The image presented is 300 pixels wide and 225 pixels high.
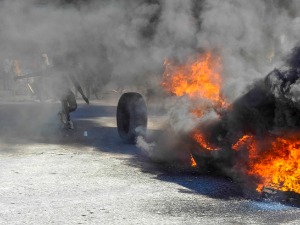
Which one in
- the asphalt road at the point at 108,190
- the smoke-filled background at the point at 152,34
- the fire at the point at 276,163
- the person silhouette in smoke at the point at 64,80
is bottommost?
the asphalt road at the point at 108,190

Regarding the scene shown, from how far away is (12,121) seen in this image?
19266mm

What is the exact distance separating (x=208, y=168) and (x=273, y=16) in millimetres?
4103

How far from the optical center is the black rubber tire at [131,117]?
14.3m

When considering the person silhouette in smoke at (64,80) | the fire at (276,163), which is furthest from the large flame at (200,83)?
the person silhouette in smoke at (64,80)

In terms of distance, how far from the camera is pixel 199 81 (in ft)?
35.1

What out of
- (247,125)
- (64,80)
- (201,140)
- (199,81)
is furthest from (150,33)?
(247,125)

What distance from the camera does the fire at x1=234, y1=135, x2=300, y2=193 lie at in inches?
313

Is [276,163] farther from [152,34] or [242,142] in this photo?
[152,34]

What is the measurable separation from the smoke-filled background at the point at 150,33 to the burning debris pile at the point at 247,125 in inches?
16.6

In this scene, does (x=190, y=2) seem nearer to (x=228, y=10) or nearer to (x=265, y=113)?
(x=228, y=10)

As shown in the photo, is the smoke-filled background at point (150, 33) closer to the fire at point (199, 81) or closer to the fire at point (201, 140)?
the fire at point (199, 81)

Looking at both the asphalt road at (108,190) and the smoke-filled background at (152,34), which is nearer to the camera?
the asphalt road at (108,190)

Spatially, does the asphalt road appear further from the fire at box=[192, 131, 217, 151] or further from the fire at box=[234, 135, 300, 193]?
Result: the fire at box=[192, 131, 217, 151]

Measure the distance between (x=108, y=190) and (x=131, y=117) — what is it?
617 centimetres
